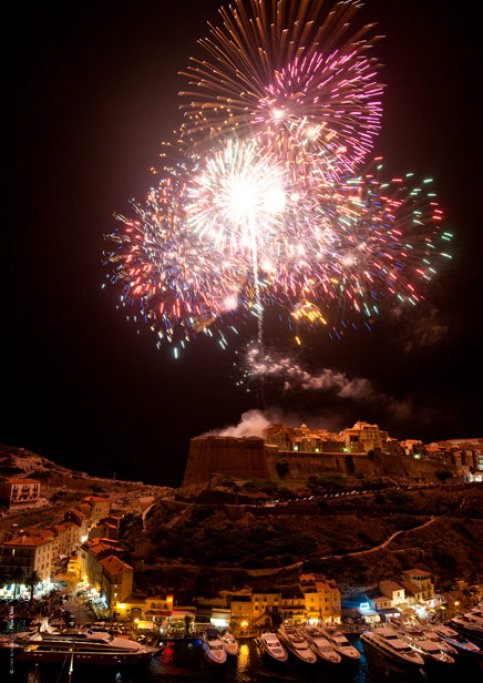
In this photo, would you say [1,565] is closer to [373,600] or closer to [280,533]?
[280,533]

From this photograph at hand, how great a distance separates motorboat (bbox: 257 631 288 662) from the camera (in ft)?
63.7

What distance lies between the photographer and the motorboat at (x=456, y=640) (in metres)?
20.6

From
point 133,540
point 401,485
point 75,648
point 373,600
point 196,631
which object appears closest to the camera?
point 75,648

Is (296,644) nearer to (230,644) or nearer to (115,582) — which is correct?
(230,644)

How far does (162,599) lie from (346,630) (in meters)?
7.42

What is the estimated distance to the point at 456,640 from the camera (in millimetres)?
21344

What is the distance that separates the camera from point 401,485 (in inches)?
1487

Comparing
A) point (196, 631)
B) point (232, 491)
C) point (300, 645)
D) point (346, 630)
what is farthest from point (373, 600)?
point (232, 491)

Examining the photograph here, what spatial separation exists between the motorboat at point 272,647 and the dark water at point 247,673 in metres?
0.25

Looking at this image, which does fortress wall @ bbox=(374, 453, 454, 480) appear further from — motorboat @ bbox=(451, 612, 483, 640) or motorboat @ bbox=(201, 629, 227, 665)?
motorboat @ bbox=(201, 629, 227, 665)

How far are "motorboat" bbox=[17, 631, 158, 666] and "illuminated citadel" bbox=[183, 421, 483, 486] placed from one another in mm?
16582

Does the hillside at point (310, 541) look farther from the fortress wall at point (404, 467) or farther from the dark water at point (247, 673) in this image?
the fortress wall at point (404, 467)

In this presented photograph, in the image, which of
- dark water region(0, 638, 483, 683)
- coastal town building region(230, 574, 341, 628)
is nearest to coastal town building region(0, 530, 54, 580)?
dark water region(0, 638, 483, 683)

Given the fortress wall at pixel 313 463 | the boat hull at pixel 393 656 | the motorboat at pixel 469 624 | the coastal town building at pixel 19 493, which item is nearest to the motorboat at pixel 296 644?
the boat hull at pixel 393 656
